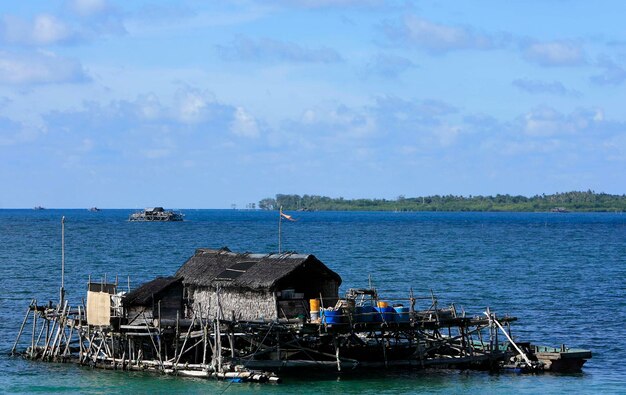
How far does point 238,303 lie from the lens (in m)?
48.9

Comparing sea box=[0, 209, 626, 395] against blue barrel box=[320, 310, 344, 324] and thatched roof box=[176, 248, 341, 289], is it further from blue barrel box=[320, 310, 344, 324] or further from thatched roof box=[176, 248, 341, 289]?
thatched roof box=[176, 248, 341, 289]

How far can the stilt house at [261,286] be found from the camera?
1878 inches

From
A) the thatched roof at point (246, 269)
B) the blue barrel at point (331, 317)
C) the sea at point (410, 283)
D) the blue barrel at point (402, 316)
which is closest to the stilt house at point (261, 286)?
the thatched roof at point (246, 269)

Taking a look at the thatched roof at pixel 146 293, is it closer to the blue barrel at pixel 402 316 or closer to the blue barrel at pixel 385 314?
the blue barrel at pixel 385 314

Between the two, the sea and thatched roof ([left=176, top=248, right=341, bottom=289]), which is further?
thatched roof ([left=176, top=248, right=341, bottom=289])

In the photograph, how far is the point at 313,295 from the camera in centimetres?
4900

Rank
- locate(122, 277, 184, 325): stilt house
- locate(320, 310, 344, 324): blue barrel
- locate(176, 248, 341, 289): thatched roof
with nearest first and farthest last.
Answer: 1. locate(320, 310, 344, 324): blue barrel
2. locate(176, 248, 341, 289): thatched roof
3. locate(122, 277, 184, 325): stilt house

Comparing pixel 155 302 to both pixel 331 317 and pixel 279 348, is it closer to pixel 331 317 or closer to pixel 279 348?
pixel 279 348

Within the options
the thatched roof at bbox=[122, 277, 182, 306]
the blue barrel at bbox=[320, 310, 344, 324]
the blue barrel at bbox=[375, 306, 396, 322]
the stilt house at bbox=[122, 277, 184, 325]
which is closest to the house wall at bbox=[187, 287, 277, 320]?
the stilt house at bbox=[122, 277, 184, 325]

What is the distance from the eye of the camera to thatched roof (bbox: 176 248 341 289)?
48.2m

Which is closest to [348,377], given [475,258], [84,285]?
[84,285]

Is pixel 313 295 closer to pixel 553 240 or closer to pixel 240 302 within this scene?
pixel 240 302

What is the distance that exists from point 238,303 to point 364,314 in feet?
20.7

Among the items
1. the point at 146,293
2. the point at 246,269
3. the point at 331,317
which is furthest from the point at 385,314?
the point at 146,293
